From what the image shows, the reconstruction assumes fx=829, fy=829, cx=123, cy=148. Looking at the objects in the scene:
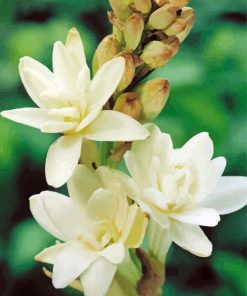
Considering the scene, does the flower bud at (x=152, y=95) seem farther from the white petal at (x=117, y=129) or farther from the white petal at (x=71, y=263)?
the white petal at (x=71, y=263)

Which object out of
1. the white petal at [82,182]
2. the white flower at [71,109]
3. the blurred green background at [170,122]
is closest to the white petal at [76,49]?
the white flower at [71,109]

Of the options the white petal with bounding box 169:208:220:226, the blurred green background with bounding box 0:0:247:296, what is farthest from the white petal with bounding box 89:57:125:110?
the blurred green background with bounding box 0:0:247:296

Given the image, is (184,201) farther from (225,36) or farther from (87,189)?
(225,36)

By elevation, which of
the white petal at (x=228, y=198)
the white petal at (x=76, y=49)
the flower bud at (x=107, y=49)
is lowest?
the white petal at (x=228, y=198)

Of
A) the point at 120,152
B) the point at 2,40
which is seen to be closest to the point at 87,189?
the point at 120,152

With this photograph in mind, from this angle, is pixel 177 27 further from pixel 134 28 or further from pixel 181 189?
pixel 181 189
